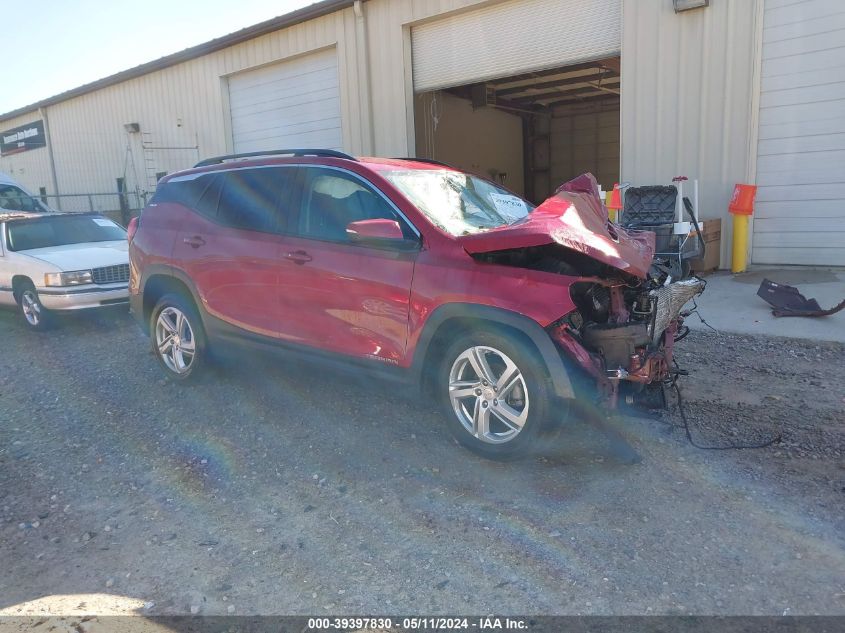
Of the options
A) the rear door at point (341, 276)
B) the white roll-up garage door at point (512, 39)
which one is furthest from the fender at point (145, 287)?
the white roll-up garage door at point (512, 39)

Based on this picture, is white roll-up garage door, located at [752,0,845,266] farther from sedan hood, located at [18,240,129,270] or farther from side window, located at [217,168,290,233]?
sedan hood, located at [18,240,129,270]

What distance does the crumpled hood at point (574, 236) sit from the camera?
11.6ft

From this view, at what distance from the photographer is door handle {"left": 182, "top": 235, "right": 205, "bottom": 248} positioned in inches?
210

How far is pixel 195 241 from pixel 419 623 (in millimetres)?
3769

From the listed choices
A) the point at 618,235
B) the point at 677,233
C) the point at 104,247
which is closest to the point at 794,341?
the point at 677,233

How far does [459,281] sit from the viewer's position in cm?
384

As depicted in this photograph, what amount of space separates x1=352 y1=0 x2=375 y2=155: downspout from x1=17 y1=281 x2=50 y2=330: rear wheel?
740 cm

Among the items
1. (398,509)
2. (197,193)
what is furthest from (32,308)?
(398,509)

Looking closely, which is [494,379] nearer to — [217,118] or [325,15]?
[325,15]

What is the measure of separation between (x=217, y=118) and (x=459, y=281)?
49.2 ft

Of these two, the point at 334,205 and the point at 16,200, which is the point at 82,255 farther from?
the point at 16,200

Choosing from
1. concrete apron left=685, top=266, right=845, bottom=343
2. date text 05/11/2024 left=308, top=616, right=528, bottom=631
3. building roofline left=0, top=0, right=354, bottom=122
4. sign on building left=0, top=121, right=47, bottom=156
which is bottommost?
date text 05/11/2024 left=308, top=616, right=528, bottom=631

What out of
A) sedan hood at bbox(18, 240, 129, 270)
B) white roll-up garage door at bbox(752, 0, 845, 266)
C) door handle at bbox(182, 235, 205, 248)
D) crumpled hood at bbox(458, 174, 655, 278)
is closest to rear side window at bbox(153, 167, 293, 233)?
door handle at bbox(182, 235, 205, 248)

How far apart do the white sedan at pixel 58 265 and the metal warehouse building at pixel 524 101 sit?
253 inches
